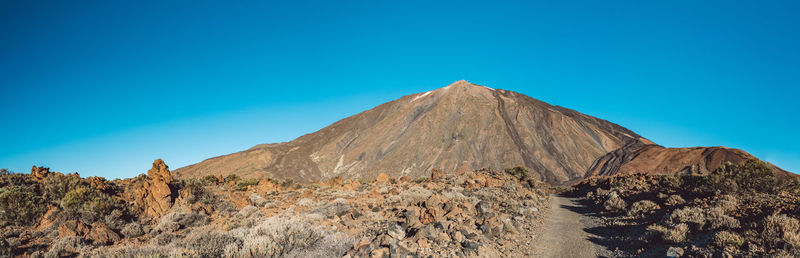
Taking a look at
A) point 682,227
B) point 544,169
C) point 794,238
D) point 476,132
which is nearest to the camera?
point 794,238

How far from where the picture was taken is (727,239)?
675 centimetres

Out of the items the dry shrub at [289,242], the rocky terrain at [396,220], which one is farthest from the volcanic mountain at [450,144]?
the dry shrub at [289,242]

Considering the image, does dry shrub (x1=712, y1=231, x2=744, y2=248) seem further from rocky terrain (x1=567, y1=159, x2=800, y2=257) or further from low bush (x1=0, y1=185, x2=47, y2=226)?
low bush (x1=0, y1=185, x2=47, y2=226)

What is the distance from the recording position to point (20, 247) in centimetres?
711

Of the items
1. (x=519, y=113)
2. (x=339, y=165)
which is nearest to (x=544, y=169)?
(x=519, y=113)

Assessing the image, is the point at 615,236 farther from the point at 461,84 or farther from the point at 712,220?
the point at 461,84

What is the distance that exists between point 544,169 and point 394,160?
31.0 m

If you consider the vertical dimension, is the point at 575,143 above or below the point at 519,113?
below

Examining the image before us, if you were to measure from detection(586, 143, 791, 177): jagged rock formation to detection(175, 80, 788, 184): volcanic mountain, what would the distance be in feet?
2.34

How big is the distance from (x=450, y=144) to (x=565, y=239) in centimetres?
6682

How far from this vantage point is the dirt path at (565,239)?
8328 mm

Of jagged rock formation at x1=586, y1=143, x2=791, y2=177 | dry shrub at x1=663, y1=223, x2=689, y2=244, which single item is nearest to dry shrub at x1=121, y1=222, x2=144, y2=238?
dry shrub at x1=663, y1=223, x2=689, y2=244

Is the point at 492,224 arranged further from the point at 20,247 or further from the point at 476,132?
the point at 476,132

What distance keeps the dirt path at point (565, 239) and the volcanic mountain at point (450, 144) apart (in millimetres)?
48985
